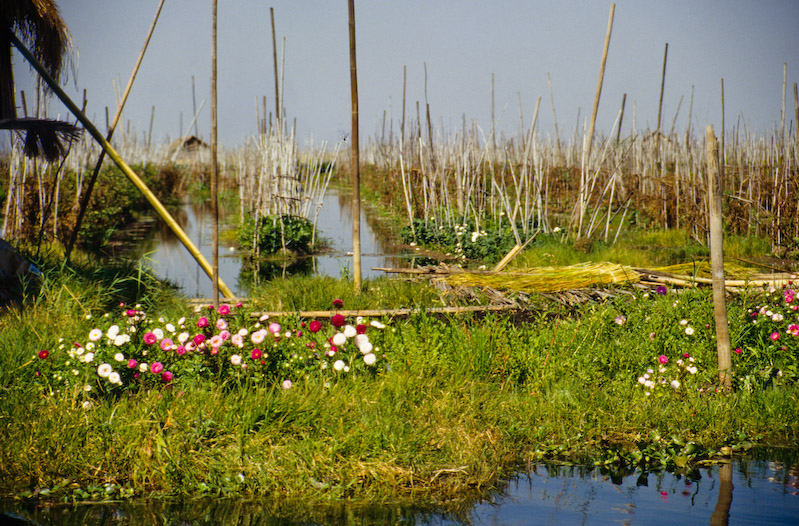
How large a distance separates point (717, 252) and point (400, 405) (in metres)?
1.78

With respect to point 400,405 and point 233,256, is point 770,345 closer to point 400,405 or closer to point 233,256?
point 400,405

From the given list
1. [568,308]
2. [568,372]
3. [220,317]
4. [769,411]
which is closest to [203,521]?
[220,317]

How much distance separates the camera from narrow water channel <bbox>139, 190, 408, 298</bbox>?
23.4ft

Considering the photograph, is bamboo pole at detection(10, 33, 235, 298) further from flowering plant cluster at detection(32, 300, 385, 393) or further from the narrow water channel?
flowering plant cluster at detection(32, 300, 385, 393)

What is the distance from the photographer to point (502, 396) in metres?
3.38

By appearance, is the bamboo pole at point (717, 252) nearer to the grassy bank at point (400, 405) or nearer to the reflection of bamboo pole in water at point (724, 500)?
the grassy bank at point (400, 405)

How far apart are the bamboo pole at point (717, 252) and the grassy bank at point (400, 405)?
0.16 m

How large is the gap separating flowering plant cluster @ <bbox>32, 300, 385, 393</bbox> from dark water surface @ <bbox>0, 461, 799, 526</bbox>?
2.17 ft

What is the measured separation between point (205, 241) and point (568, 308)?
26.3 feet

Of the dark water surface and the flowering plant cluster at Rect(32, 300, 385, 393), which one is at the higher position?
the flowering plant cluster at Rect(32, 300, 385, 393)

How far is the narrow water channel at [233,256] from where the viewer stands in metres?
7.13

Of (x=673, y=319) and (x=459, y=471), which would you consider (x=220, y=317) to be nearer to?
(x=459, y=471)

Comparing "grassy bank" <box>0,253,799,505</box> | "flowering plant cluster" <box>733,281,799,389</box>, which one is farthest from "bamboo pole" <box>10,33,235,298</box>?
"flowering plant cluster" <box>733,281,799,389</box>

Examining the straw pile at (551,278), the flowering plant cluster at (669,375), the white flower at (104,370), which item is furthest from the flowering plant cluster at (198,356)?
the straw pile at (551,278)
